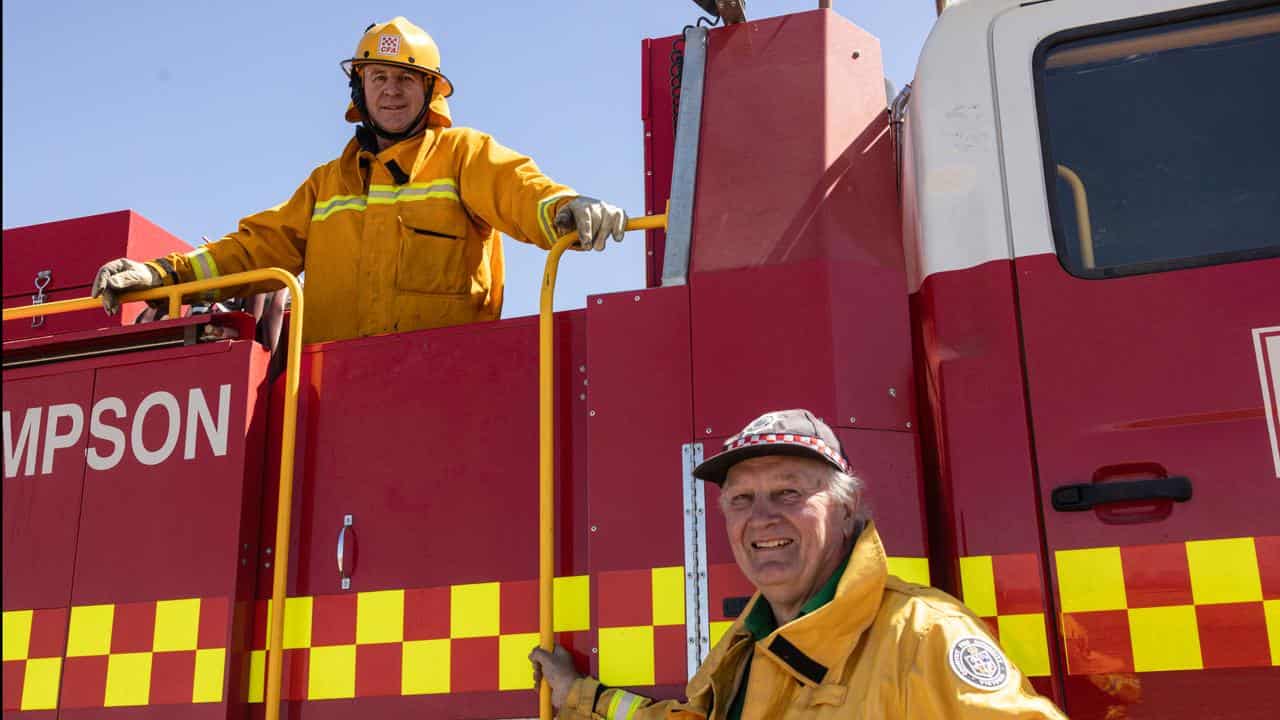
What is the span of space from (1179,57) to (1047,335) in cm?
67

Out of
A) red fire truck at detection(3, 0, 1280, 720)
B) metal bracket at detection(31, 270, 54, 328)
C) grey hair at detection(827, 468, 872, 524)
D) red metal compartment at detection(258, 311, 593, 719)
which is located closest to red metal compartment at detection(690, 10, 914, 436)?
red fire truck at detection(3, 0, 1280, 720)

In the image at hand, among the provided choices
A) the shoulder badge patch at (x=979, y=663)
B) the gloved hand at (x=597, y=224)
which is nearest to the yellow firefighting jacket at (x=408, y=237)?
the gloved hand at (x=597, y=224)

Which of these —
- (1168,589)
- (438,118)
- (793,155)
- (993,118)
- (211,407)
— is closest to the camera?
(1168,589)

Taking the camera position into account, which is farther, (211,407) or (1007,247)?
(211,407)

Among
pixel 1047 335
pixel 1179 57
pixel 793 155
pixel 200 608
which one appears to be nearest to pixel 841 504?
pixel 1047 335

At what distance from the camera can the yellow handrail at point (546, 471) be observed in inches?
98.4

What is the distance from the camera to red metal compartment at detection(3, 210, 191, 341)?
4.09m

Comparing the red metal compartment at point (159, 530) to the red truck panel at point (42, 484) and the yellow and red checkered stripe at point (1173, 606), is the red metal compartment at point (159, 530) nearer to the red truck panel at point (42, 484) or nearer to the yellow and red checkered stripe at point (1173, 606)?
the red truck panel at point (42, 484)

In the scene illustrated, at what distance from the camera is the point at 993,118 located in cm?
250

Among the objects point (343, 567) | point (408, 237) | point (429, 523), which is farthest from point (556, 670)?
point (408, 237)

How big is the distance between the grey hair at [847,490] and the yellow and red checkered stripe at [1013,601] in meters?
0.24

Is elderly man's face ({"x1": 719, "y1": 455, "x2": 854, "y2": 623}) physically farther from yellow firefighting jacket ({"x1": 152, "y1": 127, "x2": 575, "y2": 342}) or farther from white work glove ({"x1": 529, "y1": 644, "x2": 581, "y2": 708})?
yellow firefighting jacket ({"x1": 152, "y1": 127, "x2": 575, "y2": 342})

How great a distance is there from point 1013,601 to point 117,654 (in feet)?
6.76

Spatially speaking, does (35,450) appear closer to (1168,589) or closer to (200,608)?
(200,608)
